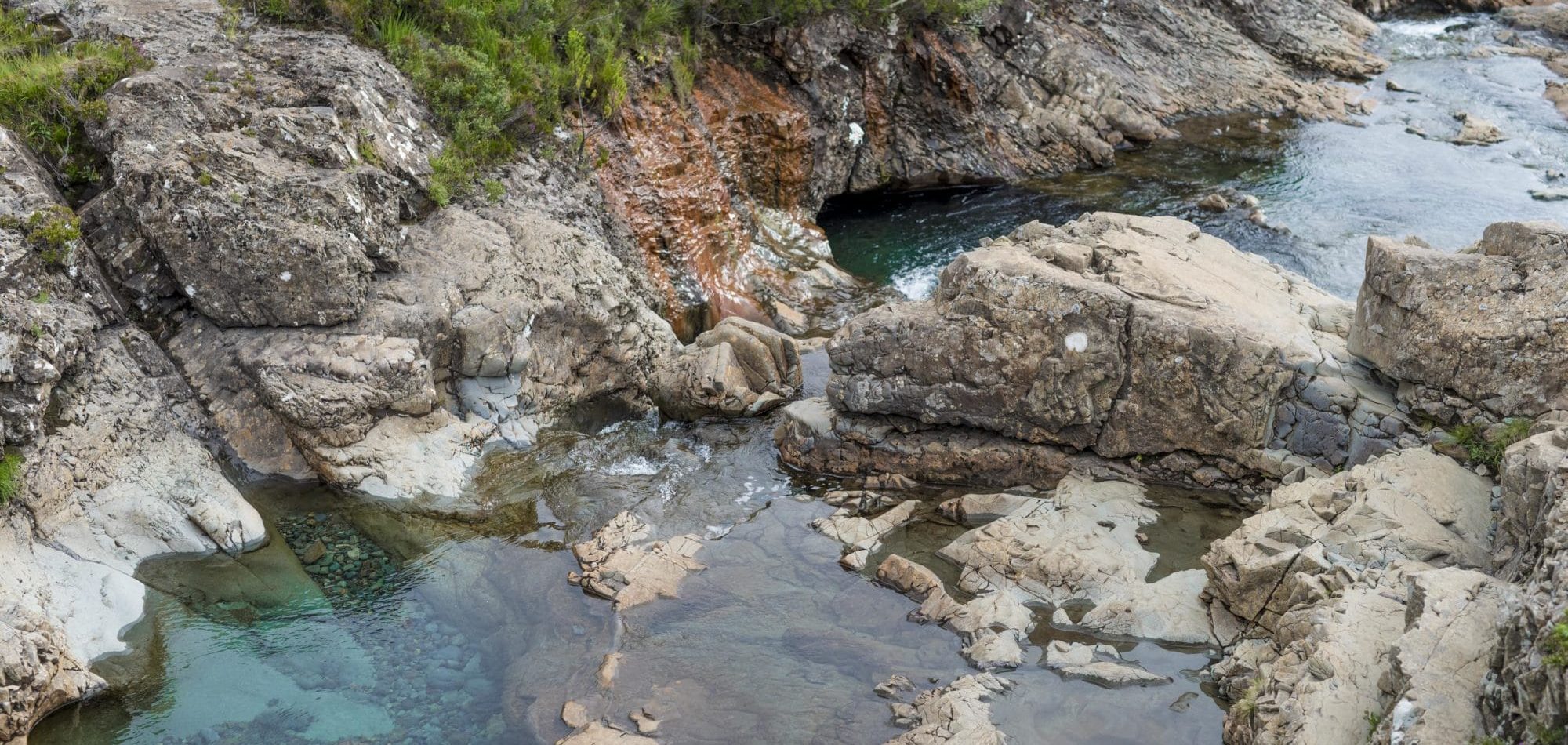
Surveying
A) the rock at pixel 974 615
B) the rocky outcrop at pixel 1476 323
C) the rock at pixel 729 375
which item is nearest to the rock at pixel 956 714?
the rock at pixel 974 615

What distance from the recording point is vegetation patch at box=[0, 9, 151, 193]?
12781 mm

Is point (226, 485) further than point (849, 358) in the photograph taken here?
No

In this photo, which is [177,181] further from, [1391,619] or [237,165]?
[1391,619]

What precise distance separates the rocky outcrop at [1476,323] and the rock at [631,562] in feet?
26.5

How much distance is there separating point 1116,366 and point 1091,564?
268 cm

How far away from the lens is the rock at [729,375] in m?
15.0

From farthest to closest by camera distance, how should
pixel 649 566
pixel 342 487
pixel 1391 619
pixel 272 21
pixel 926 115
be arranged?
pixel 926 115 → pixel 272 21 → pixel 342 487 → pixel 649 566 → pixel 1391 619

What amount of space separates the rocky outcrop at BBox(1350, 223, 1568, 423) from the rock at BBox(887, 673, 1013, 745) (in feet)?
19.4

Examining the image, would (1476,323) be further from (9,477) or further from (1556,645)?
(9,477)

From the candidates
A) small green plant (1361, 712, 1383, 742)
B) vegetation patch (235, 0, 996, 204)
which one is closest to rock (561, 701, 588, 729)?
small green plant (1361, 712, 1383, 742)

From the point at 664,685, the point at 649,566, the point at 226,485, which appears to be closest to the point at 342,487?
the point at 226,485

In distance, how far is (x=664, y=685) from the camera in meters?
9.80

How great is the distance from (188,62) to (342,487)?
6.38m

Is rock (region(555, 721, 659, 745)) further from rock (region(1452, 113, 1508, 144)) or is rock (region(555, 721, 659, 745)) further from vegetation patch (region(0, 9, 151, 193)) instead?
rock (region(1452, 113, 1508, 144))
